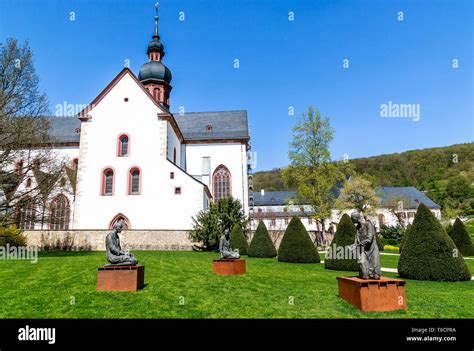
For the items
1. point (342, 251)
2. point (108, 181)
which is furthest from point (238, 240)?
point (108, 181)

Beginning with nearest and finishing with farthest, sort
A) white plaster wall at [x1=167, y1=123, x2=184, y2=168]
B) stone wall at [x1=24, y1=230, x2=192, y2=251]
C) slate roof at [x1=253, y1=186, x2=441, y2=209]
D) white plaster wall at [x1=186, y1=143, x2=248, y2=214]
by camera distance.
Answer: stone wall at [x1=24, y1=230, x2=192, y2=251]
white plaster wall at [x1=167, y1=123, x2=184, y2=168]
white plaster wall at [x1=186, y1=143, x2=248, y2=214]
slate roof at [x1=253, y1=186, x2=441, y2=209]

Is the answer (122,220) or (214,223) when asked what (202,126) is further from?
(214,223)

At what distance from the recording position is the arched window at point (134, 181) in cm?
2719

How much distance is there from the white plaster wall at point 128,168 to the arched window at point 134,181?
0.34 m

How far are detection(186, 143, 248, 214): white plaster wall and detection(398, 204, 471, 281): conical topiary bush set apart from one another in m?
22.1

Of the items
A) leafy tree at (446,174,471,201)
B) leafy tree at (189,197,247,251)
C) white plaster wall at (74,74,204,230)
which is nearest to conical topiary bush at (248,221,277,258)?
leafy tree at (189,197,247,251)

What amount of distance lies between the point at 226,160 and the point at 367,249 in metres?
28.1

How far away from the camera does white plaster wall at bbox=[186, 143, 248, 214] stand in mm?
34094

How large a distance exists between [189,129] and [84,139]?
1296 cm

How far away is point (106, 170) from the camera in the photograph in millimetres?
27453

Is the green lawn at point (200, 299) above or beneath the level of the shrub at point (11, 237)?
beneath

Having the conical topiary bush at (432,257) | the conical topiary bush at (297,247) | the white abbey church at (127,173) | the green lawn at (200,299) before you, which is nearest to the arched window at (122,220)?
the white abbey church at (127,173)

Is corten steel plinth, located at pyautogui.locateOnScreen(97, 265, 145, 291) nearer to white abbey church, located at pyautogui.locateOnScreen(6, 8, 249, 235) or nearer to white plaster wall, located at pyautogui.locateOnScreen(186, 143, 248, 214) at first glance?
white abbey church, located at pyautogui.locateOnScreen(6, 8, 249, 235)

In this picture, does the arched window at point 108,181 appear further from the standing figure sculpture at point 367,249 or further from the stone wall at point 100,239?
the standing figure sculpture at point 367,249
